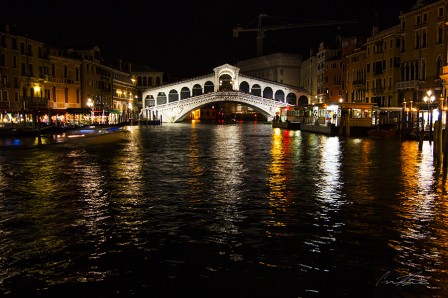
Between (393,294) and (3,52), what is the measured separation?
49843 mm

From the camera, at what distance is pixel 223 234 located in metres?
8.58

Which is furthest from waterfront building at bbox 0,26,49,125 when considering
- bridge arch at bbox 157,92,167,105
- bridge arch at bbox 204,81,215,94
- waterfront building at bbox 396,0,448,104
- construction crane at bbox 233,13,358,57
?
construction crane at bbox 233,13,358,57

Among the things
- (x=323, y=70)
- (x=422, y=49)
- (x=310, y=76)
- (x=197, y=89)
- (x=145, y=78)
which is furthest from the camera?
(x=145, y=78)

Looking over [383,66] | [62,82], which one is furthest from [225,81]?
[383,66]

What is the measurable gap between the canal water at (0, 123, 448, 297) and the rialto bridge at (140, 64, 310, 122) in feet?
229

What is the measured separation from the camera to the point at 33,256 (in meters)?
7.37

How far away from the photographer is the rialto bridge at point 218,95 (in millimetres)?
86062

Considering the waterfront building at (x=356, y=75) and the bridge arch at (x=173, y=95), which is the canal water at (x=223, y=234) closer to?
the waterfront building at (x=356, y=75)

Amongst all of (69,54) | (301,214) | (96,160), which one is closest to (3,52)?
(69,54)

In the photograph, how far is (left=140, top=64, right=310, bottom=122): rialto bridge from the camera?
8606cm

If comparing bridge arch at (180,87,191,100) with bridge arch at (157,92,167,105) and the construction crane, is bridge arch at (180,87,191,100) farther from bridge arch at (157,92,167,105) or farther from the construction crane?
the construction crane

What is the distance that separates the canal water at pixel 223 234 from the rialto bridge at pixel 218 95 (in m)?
69.9

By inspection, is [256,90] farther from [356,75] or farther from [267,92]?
[356,75]

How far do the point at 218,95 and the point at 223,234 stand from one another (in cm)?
7763
